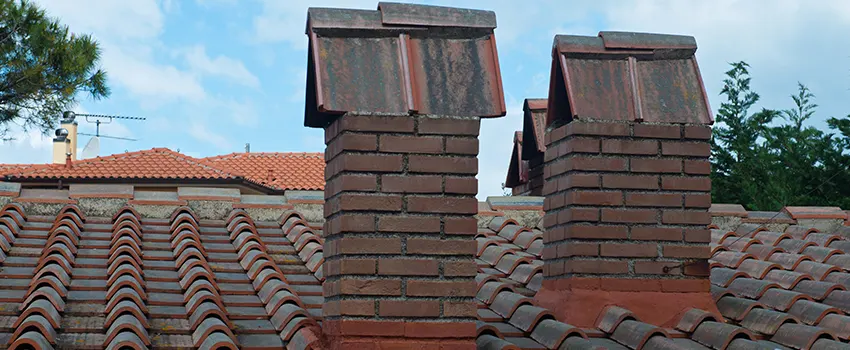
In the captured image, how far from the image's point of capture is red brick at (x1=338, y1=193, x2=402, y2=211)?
3.96 meters

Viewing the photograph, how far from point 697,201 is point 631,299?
0.66 metres

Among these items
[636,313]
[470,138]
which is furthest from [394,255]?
[636,313]

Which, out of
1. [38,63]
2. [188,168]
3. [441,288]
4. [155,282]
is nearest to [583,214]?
[441,288]

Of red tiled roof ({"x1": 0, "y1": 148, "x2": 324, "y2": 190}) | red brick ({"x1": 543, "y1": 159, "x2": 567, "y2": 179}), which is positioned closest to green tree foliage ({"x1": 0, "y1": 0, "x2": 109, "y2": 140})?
red tiled roof ({"x1": 0, "y1": 148, "x2": 324, "y2": 190})

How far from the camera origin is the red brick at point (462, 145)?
13.4ft

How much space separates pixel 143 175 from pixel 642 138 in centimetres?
2038

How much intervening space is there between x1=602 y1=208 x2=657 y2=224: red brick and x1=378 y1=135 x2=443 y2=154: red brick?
4.37 ft

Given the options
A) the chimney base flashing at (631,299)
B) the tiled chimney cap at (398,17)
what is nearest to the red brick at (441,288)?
the chimney base flashing at (631,299)

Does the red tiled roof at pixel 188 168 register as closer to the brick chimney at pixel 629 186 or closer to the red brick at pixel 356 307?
the brick chimney at pixel 629 186

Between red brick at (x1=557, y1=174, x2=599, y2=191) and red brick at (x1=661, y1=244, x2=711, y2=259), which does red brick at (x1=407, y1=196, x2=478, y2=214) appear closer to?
red brick at (x1=557, y1=174, x2=599, y2=191)

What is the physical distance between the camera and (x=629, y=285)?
4.97 metres

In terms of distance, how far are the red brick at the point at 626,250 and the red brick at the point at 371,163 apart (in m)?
1.49

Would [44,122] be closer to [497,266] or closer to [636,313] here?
[497,266]

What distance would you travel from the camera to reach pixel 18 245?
5.38m
